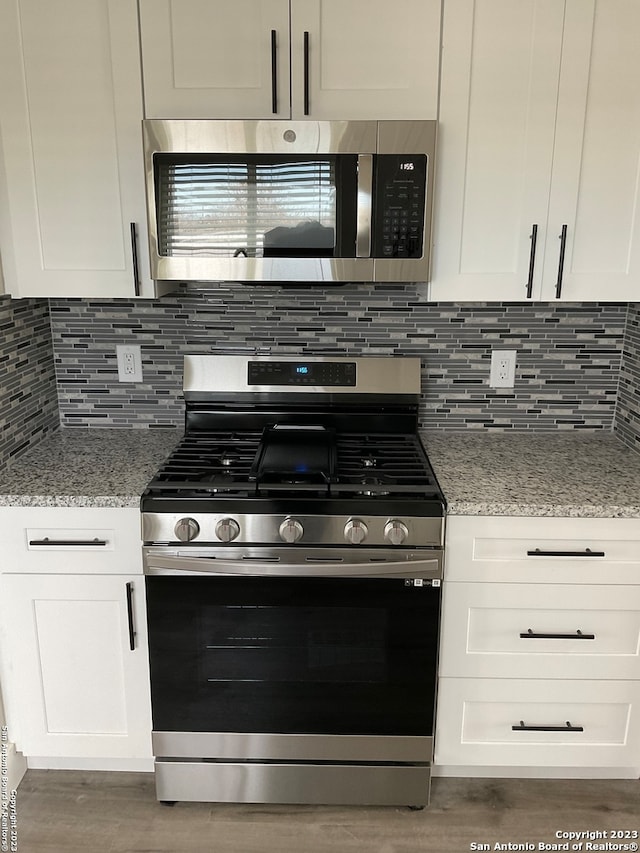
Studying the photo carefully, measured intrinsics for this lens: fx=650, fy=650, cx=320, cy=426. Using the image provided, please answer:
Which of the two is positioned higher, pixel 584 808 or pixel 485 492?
pixel 485 492

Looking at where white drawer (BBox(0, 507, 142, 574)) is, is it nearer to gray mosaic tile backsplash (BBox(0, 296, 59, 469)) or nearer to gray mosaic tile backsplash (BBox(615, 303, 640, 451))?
gray mosaic tile backsplash (BBox(0, 296, 59, 469))

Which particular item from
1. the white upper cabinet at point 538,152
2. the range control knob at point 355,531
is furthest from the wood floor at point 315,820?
the white upper cabinet at point 538,152

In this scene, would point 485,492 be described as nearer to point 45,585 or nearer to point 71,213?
point 45,585

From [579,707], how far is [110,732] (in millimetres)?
1335

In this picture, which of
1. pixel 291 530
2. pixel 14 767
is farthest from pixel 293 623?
pixel 14 767

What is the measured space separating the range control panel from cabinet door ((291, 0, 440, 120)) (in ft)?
2.44

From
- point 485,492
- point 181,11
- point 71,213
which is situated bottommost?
point 485,492

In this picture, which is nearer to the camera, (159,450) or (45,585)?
(45,585)

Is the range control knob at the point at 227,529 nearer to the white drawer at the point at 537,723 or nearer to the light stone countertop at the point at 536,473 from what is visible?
the light stone countertop at the point at 536,473

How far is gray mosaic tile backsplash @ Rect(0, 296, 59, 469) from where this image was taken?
1.92 m

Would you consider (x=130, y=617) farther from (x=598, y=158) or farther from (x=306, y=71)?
(x=598, y=158)

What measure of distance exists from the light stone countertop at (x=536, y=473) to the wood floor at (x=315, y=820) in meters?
0.89

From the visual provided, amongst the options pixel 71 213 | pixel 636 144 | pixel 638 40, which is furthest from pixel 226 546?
pixel 638 40

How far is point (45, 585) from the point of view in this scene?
5.80ft
